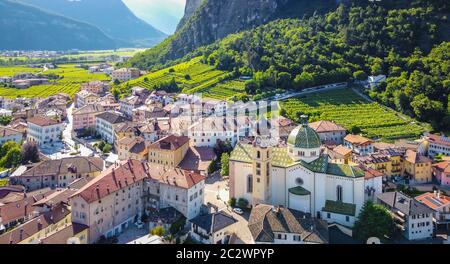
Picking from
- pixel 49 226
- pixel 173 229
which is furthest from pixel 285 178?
pixel 49 226

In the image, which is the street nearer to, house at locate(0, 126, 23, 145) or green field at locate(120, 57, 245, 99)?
house at locate(0, 126, 23, 145)

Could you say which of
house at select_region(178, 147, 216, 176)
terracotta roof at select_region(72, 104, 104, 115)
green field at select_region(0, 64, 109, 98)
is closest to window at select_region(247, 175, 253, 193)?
house at select_region(178, 147, 216, 176)

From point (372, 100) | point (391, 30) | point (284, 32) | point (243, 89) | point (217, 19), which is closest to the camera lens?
point (372, 100)

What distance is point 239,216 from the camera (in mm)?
42438

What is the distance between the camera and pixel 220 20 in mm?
170750

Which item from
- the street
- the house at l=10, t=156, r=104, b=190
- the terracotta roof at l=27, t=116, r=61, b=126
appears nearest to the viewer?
the street

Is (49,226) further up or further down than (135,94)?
further down

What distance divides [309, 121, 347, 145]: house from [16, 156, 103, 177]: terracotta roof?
1262 inches

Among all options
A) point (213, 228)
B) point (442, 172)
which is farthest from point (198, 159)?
point (442, 172)

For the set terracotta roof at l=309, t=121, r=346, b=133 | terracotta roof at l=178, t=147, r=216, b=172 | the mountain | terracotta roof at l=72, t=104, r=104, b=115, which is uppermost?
the mountain

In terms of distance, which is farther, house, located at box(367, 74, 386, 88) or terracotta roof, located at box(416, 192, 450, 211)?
house, located at box(367, 74, 386, 88)

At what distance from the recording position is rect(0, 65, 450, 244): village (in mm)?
38031
